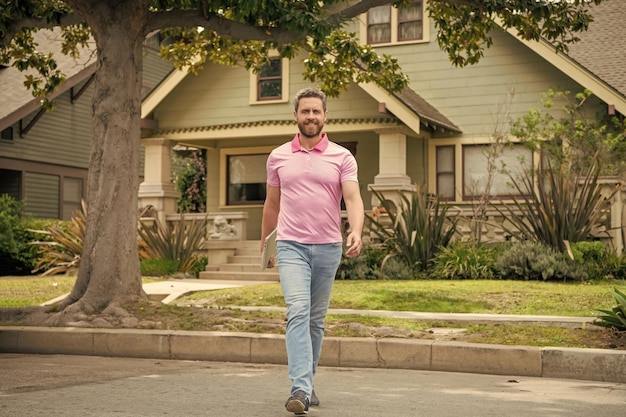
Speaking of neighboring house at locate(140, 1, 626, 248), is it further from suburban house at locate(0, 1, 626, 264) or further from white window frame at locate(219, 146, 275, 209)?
white window frame at locate(219, 146, 275, 209)

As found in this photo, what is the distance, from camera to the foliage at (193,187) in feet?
105

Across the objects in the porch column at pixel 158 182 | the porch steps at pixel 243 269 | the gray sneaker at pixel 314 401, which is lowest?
the gray sneaker at pixel 314 401

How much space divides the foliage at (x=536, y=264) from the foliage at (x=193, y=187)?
648 inches

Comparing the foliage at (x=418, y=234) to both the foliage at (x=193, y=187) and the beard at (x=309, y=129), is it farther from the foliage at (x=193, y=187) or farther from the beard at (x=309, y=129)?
the foliage at (x=193, y=187)

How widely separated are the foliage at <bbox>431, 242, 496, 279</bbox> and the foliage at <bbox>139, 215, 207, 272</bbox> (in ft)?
18.9

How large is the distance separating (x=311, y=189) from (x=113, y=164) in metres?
6.12

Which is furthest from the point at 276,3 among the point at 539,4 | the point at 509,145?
the point at 509,145

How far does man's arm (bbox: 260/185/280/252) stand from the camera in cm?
661

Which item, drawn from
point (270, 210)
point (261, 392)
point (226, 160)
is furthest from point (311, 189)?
point (226, 160)

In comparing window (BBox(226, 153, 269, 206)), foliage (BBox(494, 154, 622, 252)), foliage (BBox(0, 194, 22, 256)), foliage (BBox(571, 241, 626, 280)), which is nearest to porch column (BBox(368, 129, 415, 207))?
foliage (BBox(494, 154, 622, 252))

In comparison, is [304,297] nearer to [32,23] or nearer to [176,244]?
[32,23]

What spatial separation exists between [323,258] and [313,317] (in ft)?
1.42

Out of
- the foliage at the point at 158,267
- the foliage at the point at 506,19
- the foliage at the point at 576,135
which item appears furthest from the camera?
the foliage at the point at 576,135

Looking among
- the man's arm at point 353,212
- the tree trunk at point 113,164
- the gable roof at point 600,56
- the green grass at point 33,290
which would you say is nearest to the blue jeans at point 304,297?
the man's arm at point 353,212
